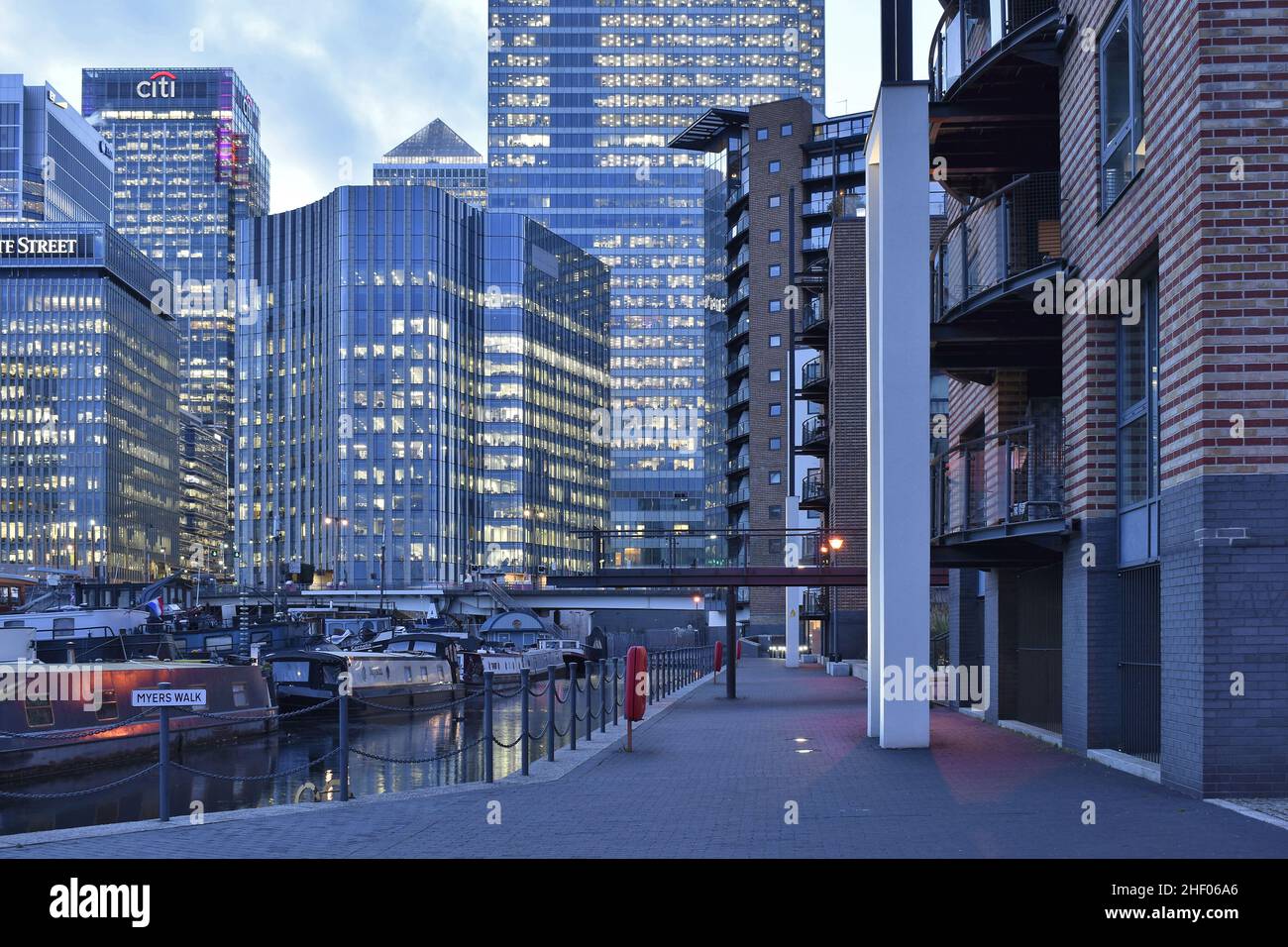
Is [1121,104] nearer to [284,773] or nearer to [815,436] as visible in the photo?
[284,773]

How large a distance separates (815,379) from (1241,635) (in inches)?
1589

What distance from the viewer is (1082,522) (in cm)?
1556

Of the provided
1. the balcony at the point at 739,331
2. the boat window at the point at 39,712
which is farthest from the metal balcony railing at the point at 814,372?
the balcony at the point at 739,331

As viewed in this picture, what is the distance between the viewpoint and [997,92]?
60.3 ft

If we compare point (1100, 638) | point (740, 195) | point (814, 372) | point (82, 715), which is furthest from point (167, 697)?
point (740, 195)

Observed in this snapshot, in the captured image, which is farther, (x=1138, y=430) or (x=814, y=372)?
(x=814, y=372)

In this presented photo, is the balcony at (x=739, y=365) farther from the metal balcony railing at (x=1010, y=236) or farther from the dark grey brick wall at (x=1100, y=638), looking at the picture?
the dark grey brick wall at (x=1100, y=638)

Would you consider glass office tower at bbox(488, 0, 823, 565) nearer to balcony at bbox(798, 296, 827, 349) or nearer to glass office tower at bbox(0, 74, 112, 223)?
Answer: glass office tower at bbox(0, 74, 112, 223)

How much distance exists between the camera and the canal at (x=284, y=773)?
18891 mm

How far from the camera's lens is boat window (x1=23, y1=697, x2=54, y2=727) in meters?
23.6

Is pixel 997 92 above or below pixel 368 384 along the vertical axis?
below

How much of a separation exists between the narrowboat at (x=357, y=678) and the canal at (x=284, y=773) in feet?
2.31
